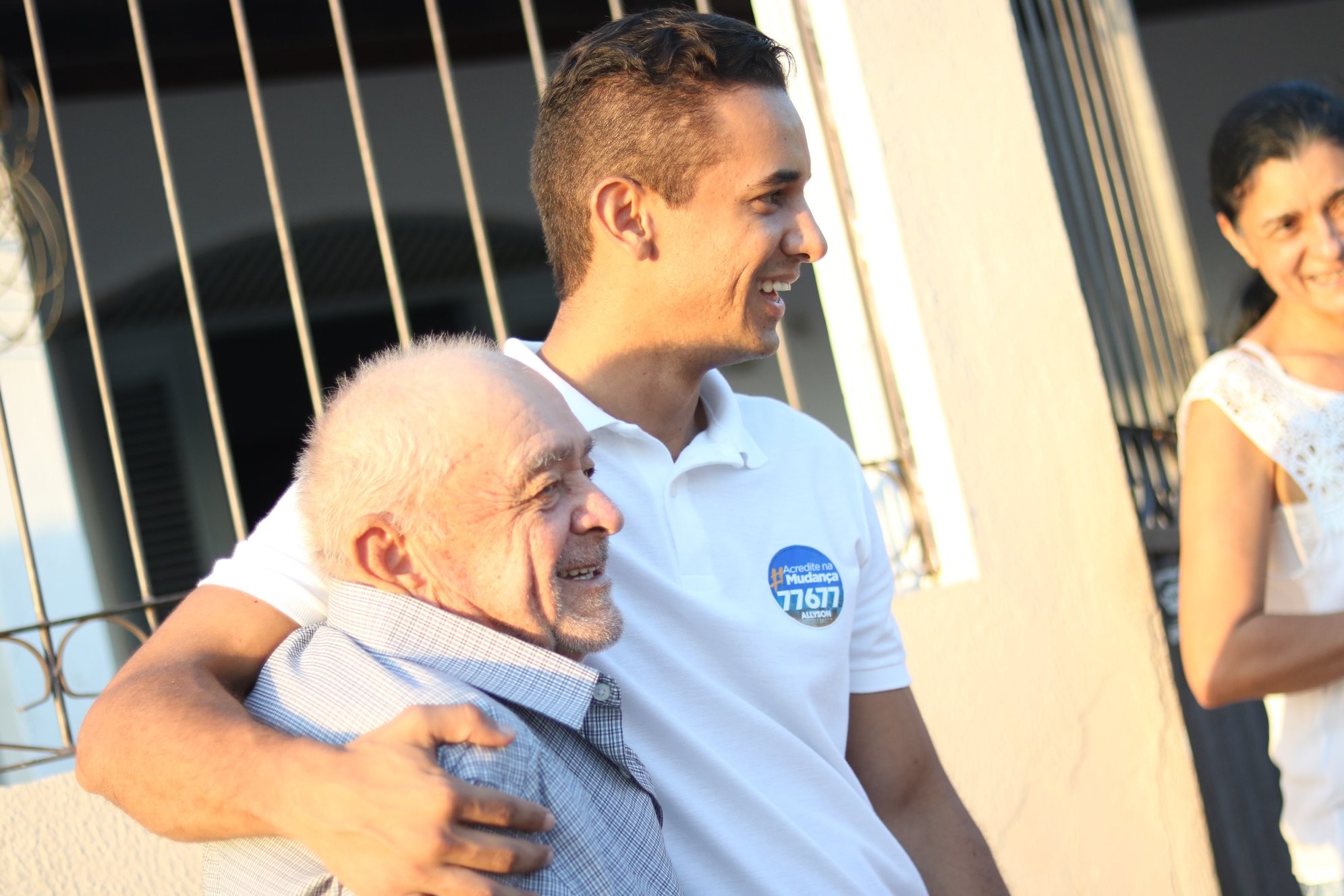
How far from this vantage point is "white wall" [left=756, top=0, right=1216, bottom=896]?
2.81 metres

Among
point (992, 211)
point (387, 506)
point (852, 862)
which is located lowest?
point (852, 862)

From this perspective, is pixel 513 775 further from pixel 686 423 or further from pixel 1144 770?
pixel 1144 770

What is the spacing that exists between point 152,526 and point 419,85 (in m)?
1.92

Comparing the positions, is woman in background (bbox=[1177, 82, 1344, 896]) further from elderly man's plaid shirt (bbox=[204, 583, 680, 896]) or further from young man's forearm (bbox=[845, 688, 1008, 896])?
elderly man's plaid shirt (bbox=[204, 583, 680, 896])

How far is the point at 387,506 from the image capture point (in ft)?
4.02

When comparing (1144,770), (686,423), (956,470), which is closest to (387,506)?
(686,423)

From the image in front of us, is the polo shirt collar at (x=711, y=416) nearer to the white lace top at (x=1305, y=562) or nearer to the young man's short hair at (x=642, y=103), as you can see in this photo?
the young man's short hair at (x=642, y=103)

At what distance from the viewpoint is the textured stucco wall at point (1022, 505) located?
9.18ft

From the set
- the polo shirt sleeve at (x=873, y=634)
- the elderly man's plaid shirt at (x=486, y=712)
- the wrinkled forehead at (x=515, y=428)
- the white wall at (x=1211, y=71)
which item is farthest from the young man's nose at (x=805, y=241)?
the white wall at (x=1211, y=71)

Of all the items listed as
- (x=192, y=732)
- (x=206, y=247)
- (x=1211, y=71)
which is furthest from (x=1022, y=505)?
(x=1211, y=71)

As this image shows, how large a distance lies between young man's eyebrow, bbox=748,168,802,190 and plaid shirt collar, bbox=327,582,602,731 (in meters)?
0.73

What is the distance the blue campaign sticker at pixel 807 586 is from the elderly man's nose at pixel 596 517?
324 mm

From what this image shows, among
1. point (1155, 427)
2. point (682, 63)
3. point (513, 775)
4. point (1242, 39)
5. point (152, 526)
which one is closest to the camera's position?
point (513, 775)

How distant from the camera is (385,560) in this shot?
125cm
